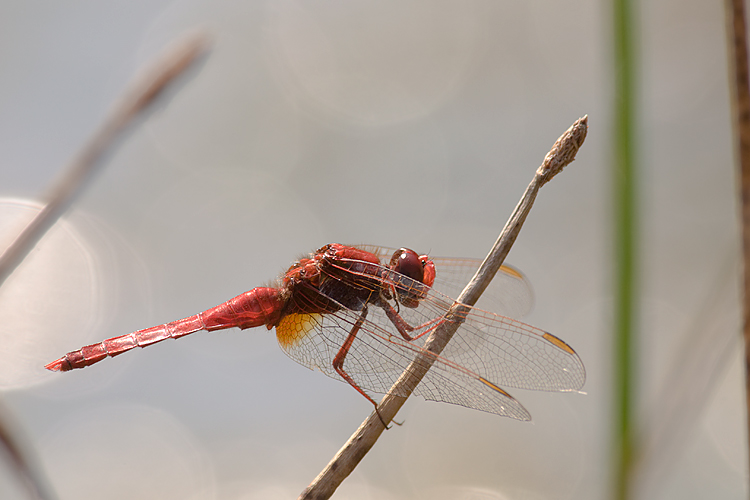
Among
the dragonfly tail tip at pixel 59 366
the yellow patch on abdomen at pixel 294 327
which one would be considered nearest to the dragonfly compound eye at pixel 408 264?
the yellow patch on abdomen at pixel 294 327

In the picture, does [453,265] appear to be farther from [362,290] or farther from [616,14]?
[616,14]

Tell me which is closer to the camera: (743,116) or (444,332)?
(743,116)

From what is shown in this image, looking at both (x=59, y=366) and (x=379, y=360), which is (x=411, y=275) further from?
(x=59, y=366)

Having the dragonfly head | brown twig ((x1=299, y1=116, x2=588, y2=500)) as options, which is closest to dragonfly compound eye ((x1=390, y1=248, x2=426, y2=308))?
the dragonfly head

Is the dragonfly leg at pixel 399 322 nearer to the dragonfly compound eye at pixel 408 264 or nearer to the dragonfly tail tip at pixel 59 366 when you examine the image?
the dragonfly compound eye at pixel 408 264

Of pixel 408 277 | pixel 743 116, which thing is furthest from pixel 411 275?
pixel 743 116

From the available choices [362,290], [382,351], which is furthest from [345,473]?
Result: [362,290]
